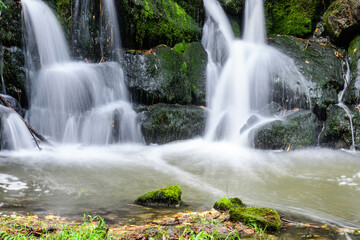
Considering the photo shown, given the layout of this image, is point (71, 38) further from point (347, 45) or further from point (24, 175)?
point (347, 45)

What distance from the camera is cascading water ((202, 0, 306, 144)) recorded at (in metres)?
8.59

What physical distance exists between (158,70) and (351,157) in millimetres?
5274

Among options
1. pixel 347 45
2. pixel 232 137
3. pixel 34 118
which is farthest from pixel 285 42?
pixel 34 118

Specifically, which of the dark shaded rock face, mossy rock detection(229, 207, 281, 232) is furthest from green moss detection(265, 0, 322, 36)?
mossy rock detection(229, 207, 281, 232)

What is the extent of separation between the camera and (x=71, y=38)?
8586 mm

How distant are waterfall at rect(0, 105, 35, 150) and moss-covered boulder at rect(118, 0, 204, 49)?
3.94 m

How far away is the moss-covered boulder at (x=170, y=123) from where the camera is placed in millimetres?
7891

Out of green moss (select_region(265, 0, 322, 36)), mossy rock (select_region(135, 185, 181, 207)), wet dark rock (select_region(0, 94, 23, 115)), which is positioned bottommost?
mossy rock (select_region(135, 185, 181, 207))

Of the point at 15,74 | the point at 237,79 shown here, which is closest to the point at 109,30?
the point at 15,74

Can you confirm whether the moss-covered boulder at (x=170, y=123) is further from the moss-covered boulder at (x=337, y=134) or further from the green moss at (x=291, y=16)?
the green moss at (x=291, y=16)

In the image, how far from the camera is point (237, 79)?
30.7 feet

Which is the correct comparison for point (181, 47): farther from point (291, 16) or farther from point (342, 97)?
point (291, 16)

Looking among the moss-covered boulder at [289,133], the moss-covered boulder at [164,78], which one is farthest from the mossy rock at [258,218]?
the moss-covered boulder at [164,78]

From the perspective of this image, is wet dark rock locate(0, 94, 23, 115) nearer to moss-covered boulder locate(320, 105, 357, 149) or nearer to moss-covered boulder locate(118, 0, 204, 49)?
moss-covered boulder locate(118, 0, 204, 49)
